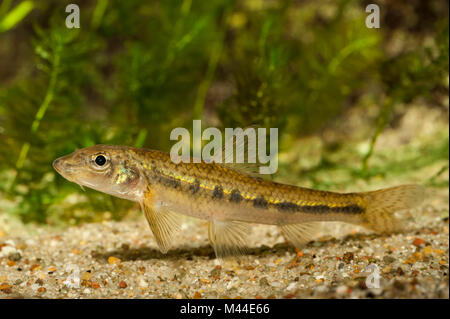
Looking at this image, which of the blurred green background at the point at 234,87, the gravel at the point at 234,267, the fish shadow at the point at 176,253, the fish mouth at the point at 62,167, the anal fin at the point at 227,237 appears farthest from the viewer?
the blurred green background at the point at 234,87

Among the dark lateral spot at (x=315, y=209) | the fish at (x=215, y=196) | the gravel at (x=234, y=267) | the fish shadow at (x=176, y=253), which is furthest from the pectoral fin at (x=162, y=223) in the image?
the dark lateral spot at (x=315, y=209)

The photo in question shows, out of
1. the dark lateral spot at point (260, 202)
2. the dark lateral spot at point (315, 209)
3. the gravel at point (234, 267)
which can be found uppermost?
the dark lateral spot at point (260, 202)

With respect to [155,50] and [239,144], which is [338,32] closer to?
[155,50]

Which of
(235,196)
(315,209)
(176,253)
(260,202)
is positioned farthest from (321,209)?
(176,253)

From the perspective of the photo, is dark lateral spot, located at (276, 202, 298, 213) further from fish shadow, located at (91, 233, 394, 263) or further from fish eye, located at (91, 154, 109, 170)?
fish eye, located at (91, 154, 109, 170)

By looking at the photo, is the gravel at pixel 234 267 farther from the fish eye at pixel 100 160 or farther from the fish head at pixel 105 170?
the fish eye at pixel 100 160
